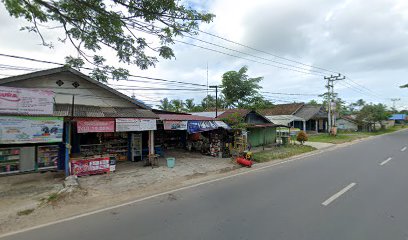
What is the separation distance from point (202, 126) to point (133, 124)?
467cm

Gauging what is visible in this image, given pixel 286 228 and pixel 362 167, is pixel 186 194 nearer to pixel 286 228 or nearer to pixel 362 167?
pixel 286 228

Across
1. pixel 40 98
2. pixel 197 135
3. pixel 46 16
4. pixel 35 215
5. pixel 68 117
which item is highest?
pixel 46 16

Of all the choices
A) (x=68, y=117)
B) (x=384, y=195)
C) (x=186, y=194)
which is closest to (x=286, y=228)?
(x=186, y=194)

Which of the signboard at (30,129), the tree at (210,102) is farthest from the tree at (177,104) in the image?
the signboard at (30,129)

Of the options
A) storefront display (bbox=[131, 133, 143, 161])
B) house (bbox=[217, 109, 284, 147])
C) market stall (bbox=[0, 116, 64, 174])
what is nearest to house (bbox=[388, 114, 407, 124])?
house (bbox=[217, 109, 284, 147])

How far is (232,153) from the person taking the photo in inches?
632

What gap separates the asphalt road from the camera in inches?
192

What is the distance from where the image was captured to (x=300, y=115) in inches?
1592

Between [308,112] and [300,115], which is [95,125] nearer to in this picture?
[300,115]

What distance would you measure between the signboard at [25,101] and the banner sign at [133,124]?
297 centimetres

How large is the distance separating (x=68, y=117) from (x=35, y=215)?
5371 mm

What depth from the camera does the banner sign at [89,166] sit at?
1061 centimetres

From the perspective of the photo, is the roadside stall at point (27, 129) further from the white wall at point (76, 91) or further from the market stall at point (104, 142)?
the white wall at point (76, 91)

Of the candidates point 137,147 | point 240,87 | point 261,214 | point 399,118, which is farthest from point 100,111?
point 399,118
